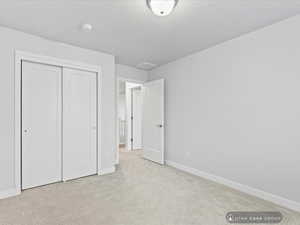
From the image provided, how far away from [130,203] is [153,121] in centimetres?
221

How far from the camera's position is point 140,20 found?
2.10 metres

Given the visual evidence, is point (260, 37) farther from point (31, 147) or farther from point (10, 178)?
point (10, 178)

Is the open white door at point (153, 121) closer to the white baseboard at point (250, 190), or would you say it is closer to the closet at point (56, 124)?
the white baseboard at point (250, 190)

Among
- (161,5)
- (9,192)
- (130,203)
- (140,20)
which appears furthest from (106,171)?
(161,5)

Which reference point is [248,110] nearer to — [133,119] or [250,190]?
[250,190]

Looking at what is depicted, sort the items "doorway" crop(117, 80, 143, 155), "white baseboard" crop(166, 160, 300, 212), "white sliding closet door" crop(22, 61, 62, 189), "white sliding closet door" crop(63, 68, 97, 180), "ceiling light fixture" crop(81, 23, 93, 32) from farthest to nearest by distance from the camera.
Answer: "doorway" crop(117, 80, 143, 155)
"white sliding closet door" crop(63, 68, 97, 180)
"white sliding closet door" crop(22, 61, 62, 189)
"ceiling light fixture" crop(81, 23, 93, 32)
"white baseboard" crop(166, 160, 300, 212)

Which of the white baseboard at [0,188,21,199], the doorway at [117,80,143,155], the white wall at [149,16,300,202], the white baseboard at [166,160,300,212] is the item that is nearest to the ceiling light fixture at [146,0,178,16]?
the white wall at [149,16,300,202]

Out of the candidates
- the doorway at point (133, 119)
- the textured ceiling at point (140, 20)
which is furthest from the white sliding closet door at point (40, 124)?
the doorway at point (133, 119)

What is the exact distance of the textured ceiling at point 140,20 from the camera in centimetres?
181

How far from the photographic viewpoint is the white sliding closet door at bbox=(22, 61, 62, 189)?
246cm

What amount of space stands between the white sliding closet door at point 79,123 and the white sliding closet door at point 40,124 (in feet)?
0.41

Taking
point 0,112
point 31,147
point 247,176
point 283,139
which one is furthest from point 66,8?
point 247,176

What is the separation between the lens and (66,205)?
2.05 metres

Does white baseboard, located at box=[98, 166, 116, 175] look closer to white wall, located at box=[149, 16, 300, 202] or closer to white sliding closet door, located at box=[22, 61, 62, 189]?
white sliding closet door, located at box=[22, 61, 62, 189]
